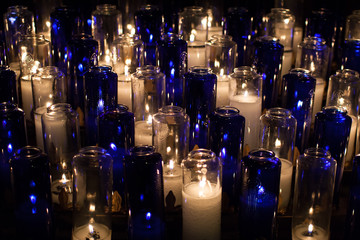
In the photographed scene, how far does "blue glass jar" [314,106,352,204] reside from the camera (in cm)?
168

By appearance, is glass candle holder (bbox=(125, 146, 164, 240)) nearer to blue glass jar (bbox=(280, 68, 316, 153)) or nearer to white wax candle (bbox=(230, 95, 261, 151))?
white wax candle (bbox=(230, 95, 261, 151))

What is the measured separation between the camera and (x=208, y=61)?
2303mm

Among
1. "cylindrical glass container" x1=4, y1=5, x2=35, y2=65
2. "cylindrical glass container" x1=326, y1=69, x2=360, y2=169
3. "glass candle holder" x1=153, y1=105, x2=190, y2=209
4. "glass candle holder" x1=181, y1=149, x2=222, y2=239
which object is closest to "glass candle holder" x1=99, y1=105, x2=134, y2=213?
"glass candle holder" x1=153, y1=105, x2=190, y2=209

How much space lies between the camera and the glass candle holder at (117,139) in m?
1.65

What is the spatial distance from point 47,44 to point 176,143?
876 millimetres

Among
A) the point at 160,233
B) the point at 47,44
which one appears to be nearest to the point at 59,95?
the point at 47,44

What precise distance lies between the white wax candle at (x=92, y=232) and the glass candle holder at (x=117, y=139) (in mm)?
143

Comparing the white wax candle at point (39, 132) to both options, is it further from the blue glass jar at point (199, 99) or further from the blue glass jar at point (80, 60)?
the blue glass jar at point (199, 99)

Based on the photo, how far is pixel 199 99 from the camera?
1885 millimetres

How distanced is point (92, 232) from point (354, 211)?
2.37ft

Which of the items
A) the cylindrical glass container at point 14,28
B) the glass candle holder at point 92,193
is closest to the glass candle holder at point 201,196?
the glass candle holder at point 92,193

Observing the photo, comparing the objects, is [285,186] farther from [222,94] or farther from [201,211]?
[222,94]

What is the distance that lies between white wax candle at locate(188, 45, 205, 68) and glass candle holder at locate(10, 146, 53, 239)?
1.15 m

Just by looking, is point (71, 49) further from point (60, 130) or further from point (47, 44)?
point (60, 130)
